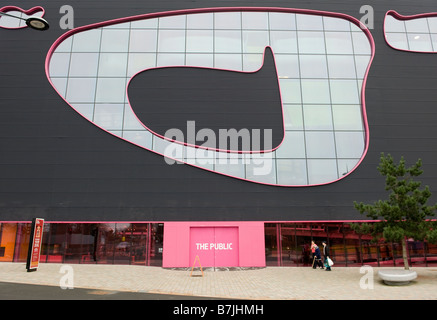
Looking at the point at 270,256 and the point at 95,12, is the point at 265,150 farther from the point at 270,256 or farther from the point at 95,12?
the point at 95,12

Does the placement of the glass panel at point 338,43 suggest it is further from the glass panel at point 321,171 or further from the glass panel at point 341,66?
the glass panel at point 321,171

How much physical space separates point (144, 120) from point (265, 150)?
8.78 m

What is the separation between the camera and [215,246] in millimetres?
19469

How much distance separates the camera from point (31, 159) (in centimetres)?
2064

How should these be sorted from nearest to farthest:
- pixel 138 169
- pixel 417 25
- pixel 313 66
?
1. pixel 138 169
2. pixel 313 66
3. pixel 417 25

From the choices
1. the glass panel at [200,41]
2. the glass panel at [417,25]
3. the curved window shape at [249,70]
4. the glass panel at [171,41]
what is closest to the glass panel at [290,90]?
the curved window shape at [249,70]

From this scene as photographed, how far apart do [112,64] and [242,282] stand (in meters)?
17.9

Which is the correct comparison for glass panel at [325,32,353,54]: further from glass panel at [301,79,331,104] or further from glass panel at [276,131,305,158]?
glass panel at [276,131,305,158]

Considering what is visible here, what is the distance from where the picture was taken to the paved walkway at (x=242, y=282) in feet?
36.3

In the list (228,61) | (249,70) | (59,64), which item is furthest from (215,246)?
(59,64)

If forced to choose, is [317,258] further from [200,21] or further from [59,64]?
[59,64]

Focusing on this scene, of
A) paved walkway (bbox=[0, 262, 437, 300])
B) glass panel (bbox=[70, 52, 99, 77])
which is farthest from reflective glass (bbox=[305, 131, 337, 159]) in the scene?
glass panel (bbox=[70, 52, 99, 77])

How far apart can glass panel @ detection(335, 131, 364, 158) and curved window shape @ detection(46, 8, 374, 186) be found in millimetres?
71
